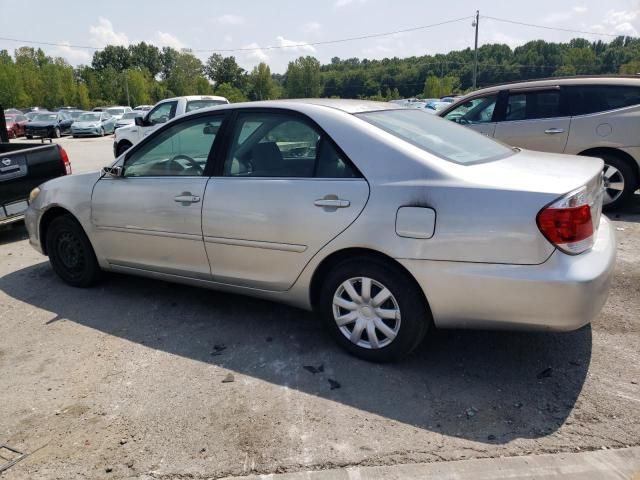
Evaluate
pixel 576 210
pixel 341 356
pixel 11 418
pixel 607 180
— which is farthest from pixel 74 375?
pixel 607 180

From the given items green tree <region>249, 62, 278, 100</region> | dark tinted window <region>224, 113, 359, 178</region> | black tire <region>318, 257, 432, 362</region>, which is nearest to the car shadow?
black tire <region>318, 257, 432, 362</region>

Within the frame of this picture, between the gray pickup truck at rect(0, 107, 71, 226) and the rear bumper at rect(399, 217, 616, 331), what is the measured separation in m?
5.42

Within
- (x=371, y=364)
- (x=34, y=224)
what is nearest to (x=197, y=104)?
(x=34, y=224)

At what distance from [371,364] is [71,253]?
310 cm

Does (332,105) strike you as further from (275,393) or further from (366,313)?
(275,393)

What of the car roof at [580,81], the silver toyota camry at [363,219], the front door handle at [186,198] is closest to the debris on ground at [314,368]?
the silver toyota camry at [363,219]

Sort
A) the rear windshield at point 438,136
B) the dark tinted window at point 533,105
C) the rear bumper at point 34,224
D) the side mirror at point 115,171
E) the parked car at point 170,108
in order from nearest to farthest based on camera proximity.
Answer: the rear windshield at point 438,136, the side mirror at point 115,171, the rear bumper at point 34,224, the dark tinted window at point 533,105, the parked car at point 170,108

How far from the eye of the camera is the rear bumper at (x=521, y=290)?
2.75 metres

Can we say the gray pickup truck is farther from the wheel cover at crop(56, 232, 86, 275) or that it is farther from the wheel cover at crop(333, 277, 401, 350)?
the wheel cover at crop(333, 277, 401, 350)

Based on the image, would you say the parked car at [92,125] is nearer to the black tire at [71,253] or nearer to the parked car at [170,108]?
the parked car at [170,108]

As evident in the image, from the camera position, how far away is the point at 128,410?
3010mm

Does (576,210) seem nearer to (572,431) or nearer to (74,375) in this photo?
(572,431)

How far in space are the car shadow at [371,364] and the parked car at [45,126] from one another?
27.8 meters

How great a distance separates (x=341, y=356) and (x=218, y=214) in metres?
1.31
